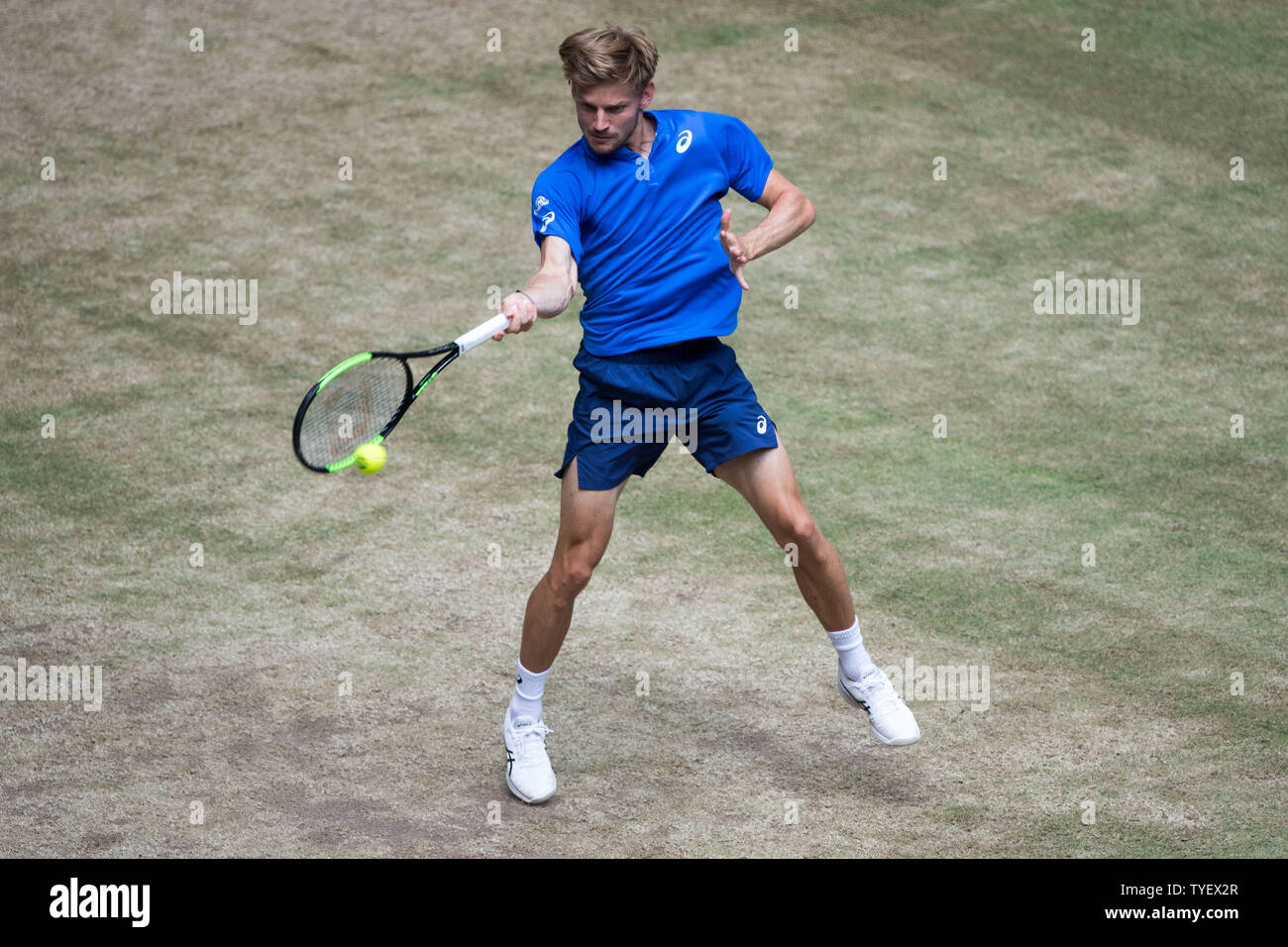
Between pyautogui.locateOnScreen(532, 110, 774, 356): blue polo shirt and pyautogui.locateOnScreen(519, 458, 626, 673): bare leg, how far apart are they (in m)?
0.49

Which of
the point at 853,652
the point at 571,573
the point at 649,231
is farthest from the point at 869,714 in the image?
the point at 649,231

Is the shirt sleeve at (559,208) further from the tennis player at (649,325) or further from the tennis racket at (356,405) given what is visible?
the tennis racket at (356,405)

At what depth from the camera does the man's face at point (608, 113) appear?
480 cm

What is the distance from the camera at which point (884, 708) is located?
5.22 m

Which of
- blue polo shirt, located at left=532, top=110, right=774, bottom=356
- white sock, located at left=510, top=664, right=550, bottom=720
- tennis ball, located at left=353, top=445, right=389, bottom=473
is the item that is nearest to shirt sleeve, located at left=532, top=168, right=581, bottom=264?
blue polo shirt, located at left=532, top=110, right=774, bottom=356

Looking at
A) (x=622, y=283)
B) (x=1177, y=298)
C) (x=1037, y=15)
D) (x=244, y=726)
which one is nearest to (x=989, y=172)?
(x=1177, y=298)

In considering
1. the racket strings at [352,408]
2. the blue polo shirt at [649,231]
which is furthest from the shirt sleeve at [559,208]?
the racket strings at [352,408]

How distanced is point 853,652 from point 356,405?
1.90 metres

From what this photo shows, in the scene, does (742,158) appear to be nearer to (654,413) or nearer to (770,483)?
(654,413)

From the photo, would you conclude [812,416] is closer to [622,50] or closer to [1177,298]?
[1177,298]

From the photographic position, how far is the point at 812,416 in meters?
8.07

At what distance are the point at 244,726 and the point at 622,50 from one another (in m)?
2.76

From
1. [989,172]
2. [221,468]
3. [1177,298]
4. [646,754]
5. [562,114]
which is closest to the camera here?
[646,754]

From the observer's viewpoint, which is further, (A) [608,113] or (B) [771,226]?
(B) [771,226]
